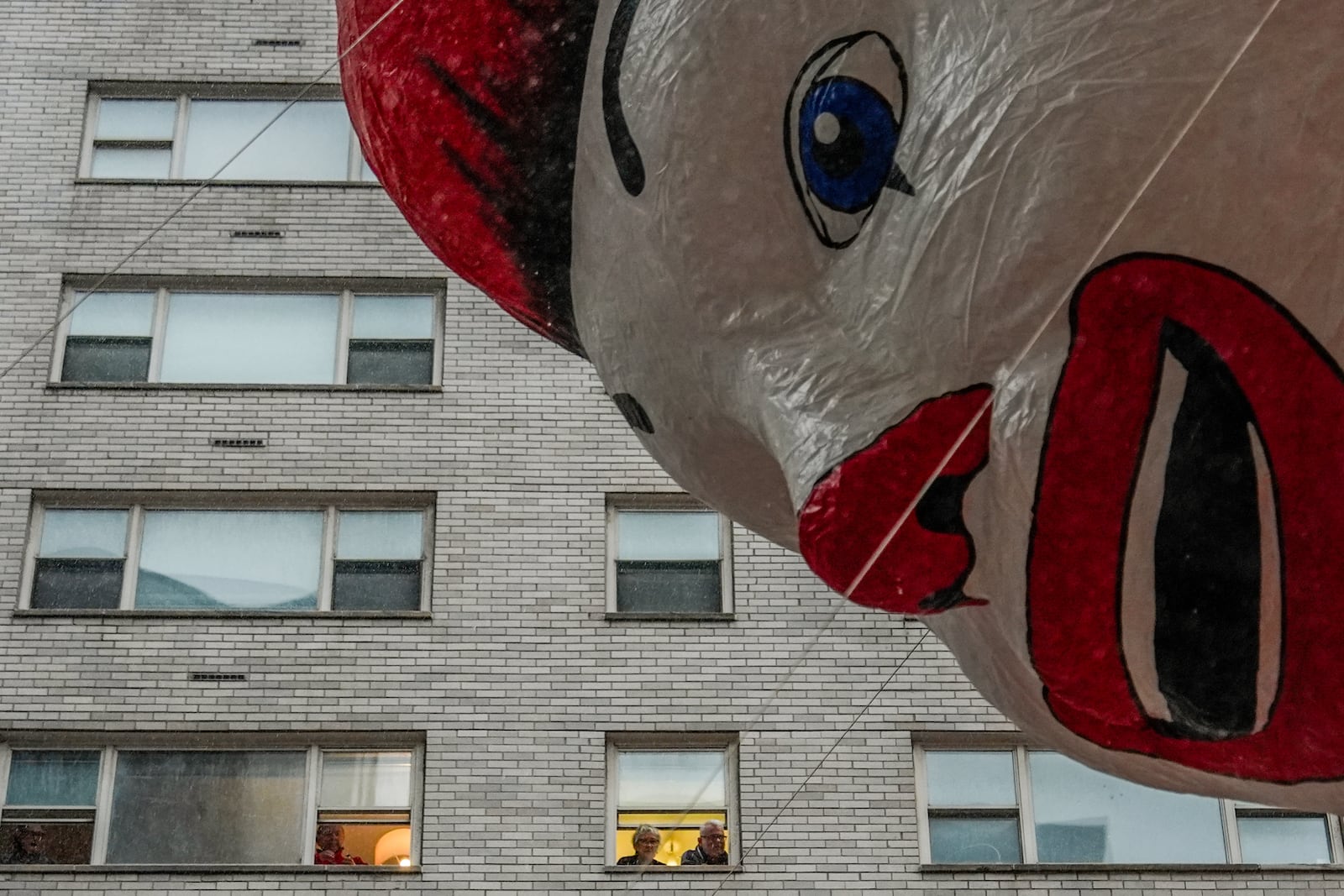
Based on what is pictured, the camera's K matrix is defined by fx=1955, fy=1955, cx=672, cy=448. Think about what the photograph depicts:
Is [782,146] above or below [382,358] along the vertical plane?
below

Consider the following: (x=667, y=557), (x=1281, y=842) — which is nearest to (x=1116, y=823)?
(x=1281, y=842)

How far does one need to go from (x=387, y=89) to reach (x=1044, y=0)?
95cm

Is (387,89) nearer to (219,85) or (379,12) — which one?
(379,12)

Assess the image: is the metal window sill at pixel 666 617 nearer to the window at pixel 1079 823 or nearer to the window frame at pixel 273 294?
the window at pixel 1079 823

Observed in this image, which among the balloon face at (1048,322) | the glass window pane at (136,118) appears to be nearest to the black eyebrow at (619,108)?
the balloon face at (1048,322)

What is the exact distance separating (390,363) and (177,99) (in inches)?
101

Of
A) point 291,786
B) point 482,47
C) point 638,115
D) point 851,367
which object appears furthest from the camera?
point 291,786

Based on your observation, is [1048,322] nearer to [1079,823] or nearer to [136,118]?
[1079,823]

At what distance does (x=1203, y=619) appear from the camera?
165 centimetres

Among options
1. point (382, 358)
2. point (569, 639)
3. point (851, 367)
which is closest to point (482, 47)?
point (851, 367)

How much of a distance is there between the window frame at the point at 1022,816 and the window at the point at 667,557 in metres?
1.56

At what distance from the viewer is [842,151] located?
190cm

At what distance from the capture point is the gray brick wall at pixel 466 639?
11078 mm

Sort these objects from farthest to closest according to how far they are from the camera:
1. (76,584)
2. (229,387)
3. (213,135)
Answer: (213,135) → (229,387) → (76,584)
